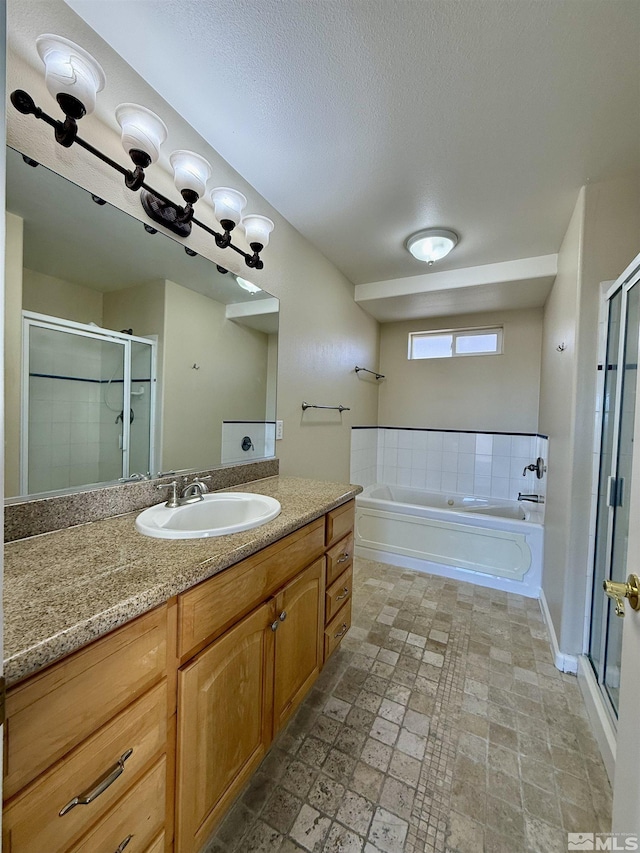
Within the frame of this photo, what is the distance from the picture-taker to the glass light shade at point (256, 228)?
160 centimetres

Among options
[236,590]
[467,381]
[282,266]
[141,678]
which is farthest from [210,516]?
[467,381]

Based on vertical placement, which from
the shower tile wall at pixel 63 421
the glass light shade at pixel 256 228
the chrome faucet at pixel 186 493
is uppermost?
the glass light shade at pixel 256 228

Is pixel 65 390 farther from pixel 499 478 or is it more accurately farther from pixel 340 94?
pixel 499 478

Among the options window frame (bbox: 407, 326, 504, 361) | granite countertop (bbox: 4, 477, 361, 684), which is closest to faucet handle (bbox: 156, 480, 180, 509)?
granite countertop (bbox: 4, 477, 361, 684)

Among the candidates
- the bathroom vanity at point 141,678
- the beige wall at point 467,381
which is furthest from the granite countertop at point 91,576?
the beige wall at point 467,381

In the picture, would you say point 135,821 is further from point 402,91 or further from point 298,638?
point 402,91

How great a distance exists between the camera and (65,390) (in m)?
1.14

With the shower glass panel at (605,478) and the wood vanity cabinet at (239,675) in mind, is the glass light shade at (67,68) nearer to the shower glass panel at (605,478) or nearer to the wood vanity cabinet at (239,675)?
the wood vanity cabinet at (239,675)

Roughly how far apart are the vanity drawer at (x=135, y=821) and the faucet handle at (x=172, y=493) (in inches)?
27.4

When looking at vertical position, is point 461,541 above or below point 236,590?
below

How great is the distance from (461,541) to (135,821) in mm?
2424

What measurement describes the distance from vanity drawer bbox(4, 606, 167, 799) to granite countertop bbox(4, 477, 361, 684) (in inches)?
1.8

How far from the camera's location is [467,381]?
3590mm

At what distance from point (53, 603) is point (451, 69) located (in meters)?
1.97
